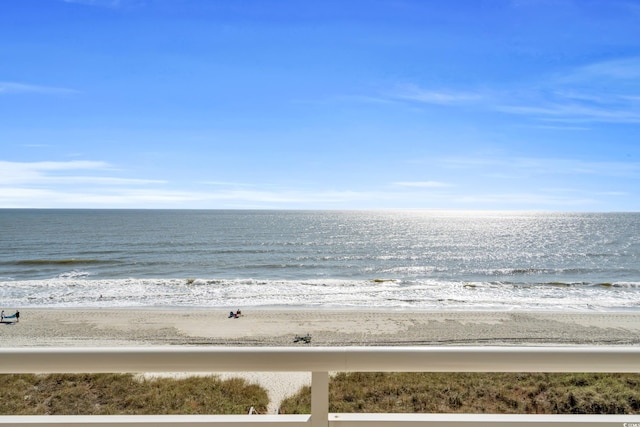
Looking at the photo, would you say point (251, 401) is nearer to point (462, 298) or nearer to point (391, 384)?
point (391, 384)

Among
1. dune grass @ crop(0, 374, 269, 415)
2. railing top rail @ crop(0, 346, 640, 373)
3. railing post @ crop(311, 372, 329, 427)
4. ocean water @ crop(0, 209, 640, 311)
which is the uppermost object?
railing top rail @ crop(0, 346, 640, 373)

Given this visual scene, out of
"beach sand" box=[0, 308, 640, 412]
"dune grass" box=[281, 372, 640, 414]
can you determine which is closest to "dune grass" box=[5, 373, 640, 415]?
"dune grass" box=[281, 372, 640, 414]

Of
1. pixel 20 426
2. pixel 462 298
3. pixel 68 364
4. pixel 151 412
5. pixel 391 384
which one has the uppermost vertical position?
pixel 68 364

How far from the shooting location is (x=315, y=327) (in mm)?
17594

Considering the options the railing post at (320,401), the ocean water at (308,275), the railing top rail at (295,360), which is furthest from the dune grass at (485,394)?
the ocean water at (308,275)

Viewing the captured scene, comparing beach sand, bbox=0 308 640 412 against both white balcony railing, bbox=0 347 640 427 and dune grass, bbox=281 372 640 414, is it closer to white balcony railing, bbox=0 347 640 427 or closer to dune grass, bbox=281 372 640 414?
dune grass, bbox=281 372 640 414

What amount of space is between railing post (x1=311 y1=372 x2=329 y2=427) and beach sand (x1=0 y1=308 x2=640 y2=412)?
530 inches

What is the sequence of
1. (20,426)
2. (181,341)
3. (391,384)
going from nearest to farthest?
(20,426) → (391,384) → (181,341)

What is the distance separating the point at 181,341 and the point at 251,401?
12.1 m

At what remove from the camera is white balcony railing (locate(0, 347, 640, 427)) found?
165cm

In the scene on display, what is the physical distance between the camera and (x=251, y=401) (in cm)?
470

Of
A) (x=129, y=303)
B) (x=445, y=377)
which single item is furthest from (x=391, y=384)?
(x=129, y=303)

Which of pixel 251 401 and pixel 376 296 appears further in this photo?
pixel 376 296

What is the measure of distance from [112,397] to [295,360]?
→ 2.61 metres
